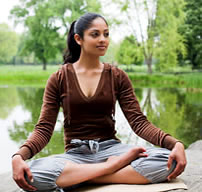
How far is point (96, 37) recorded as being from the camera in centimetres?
131

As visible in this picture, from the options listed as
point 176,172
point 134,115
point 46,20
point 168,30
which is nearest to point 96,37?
point 134,115

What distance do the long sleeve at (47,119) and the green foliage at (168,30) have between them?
9.50 m

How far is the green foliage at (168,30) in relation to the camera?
1052cm

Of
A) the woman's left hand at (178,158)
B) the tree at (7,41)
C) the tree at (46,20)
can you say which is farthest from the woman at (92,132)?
the tree at (7,41)

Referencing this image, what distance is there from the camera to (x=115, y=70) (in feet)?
4.53

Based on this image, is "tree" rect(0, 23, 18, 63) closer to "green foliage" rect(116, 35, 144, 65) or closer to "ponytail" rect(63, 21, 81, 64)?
"green foliage" rect(116, 35, 144, 65)

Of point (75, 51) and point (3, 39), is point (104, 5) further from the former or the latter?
point (75, 51)

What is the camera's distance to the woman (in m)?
1.20

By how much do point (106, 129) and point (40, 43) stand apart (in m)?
12.8

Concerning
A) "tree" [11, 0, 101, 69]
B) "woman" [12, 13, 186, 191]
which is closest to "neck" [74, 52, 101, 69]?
"woman" [12, 13, 186, 191]

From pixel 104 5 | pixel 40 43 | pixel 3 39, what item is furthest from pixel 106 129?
pixel 3 39

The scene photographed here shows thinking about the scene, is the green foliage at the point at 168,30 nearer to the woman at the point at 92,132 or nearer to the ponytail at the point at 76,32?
the ponytail at the point at 76,32

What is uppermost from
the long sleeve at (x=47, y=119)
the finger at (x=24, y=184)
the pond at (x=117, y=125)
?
the long sleeve at (x=47, y=119)

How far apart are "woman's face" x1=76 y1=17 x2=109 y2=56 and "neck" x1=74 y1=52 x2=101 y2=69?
4 cm
